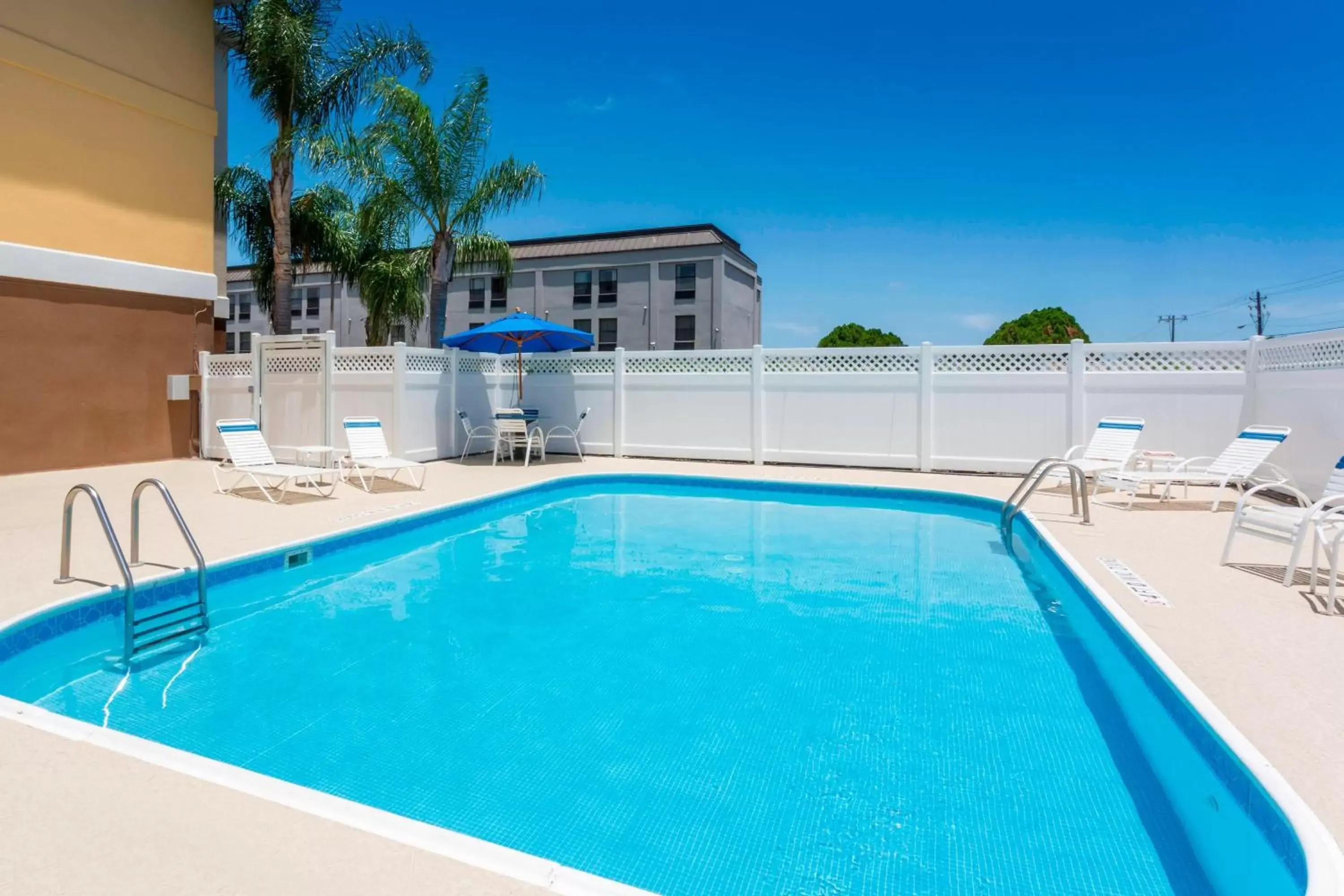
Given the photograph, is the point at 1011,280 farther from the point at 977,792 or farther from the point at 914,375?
the point at 977,792

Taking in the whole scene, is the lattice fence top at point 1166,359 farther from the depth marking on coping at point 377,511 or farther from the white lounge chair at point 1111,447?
the depth marking on coping at point 377,511

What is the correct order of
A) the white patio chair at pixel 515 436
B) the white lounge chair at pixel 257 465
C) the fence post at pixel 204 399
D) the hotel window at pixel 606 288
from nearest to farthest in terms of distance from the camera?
the white lounge chair at pixel 257 465
the white patio chair at pixel 515 436
the fence post at pixel 204 399
the hotel window at pixel 606 288

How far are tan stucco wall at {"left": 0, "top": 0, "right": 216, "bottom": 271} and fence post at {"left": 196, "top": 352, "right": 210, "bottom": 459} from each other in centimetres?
165

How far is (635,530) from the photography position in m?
7.93

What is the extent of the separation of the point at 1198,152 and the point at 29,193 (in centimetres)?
2535

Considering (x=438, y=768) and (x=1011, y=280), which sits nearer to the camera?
(x=438, y=768)

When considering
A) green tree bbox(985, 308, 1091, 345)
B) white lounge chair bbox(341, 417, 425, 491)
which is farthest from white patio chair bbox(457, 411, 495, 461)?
green tree bbox(985, 308, 1091, 345)

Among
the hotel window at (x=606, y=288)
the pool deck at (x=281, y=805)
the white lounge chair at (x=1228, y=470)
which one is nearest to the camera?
the pool deck at (x=281, y=805)

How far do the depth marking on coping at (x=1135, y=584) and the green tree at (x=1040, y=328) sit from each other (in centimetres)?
2441

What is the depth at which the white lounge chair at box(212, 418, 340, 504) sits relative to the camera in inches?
330

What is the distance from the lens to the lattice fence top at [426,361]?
11.4 meters

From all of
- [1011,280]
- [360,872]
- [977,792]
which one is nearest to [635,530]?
[977,792]

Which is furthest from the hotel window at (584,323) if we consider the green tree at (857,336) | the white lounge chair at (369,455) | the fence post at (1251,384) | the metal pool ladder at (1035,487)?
the metal pool ladder at (1035,487)

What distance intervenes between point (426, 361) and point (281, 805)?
10.3 m
